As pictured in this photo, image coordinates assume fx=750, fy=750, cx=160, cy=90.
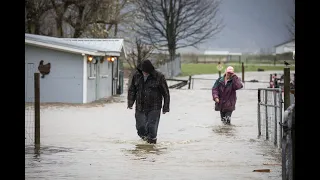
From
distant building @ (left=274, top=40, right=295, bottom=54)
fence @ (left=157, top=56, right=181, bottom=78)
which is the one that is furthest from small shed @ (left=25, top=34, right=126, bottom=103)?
distant building @ (left=274, top=40, right=295, bottom=54)

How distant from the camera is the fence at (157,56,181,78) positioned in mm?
59650

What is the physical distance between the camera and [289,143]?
Answer: 23.4 ft

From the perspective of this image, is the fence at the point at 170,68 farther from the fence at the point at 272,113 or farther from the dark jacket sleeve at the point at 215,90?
the fence at the point at 272,113

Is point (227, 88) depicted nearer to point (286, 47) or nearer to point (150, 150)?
point (150, 150)

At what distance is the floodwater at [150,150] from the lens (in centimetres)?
979

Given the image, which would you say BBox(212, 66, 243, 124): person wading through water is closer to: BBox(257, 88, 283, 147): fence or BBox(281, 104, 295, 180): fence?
BBox(257, 88, 283, 147): fence

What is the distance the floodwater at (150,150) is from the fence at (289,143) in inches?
73.7

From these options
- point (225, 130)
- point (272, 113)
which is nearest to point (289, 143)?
point (272, 113)

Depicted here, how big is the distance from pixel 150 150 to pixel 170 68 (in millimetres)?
50310
